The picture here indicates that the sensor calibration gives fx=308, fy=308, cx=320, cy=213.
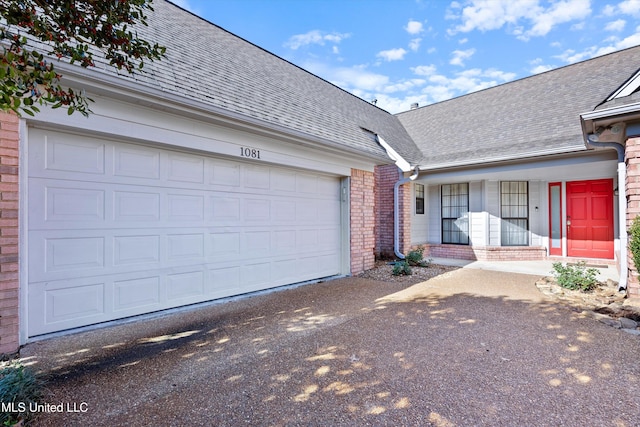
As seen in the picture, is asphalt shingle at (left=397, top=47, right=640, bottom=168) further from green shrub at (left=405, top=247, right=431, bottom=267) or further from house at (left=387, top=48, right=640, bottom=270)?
green shrub at (left=405, top=247, right=431, bottom=267)

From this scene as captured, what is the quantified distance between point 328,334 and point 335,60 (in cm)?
1390

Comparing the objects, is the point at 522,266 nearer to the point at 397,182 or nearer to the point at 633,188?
A: the point at 397,182

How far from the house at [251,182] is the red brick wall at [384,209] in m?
0.05

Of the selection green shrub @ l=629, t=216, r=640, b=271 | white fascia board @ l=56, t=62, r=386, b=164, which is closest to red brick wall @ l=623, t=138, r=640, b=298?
green shrub @ l=629, t=216, r=640, b=271

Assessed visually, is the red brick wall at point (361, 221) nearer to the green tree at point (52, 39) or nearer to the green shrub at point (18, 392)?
the green tree at point (52, 39)

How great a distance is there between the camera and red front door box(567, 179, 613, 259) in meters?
9.08

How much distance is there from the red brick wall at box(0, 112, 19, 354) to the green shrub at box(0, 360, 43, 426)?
873 mm

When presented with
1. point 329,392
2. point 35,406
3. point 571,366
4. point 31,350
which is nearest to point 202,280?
point 31,350

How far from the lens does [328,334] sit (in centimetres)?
387

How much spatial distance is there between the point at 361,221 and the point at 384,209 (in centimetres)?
287

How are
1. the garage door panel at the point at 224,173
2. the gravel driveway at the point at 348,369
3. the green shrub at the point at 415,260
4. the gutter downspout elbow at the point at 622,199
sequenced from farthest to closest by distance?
the green shrub at the point at 415,260
the gutter downspout elbow at the point at 622,199
the garage door panel at the point at 224,173
the gravel driveway at the point at 348,369

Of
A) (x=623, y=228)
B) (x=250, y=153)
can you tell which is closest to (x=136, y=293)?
(x=250, y=153)

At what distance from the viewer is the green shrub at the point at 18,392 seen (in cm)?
209

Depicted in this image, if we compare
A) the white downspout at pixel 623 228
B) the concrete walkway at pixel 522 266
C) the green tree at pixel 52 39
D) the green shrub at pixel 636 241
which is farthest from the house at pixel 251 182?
the green tree at pixel 52 39
